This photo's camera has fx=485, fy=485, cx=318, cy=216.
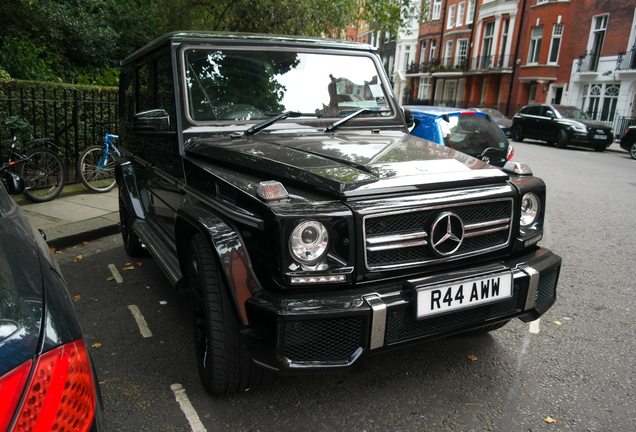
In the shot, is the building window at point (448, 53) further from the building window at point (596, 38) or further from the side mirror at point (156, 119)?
the side mirror at point (156, 119)

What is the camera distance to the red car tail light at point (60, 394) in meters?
1.15

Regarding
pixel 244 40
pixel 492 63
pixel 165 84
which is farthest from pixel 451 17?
pixel 165 84

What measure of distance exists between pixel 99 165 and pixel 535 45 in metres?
32.5

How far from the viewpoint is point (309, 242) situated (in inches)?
86.3

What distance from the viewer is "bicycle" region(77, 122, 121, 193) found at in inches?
296

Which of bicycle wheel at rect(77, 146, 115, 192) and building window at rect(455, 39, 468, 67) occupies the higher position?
building window at rect(455, 39, 468, 67)

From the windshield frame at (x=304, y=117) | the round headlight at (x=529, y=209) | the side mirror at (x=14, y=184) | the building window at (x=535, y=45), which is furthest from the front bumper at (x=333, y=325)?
the building window at (x=535, y=45)

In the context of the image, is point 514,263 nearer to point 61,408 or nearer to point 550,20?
point 61,408

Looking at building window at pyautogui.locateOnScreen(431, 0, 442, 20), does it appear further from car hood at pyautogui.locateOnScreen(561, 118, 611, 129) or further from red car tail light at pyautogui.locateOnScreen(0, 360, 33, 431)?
red car tail light at pyautogui.locateOnScreen(0, 360, 33, 431)

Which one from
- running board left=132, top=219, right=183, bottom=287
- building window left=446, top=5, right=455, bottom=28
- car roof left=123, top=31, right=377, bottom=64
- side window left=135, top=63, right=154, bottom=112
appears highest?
building window left=446, top=5, right=455, bottom=28

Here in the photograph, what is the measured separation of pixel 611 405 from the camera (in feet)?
8.95

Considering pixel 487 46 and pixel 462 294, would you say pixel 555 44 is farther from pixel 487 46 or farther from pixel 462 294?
pixel 462 294

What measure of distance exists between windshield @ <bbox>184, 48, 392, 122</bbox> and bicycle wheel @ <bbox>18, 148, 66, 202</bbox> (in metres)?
4.60

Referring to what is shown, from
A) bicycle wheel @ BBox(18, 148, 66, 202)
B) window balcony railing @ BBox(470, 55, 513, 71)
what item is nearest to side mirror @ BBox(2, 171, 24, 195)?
bicycle wheel @ BBox(18, 148, 66, 202)
